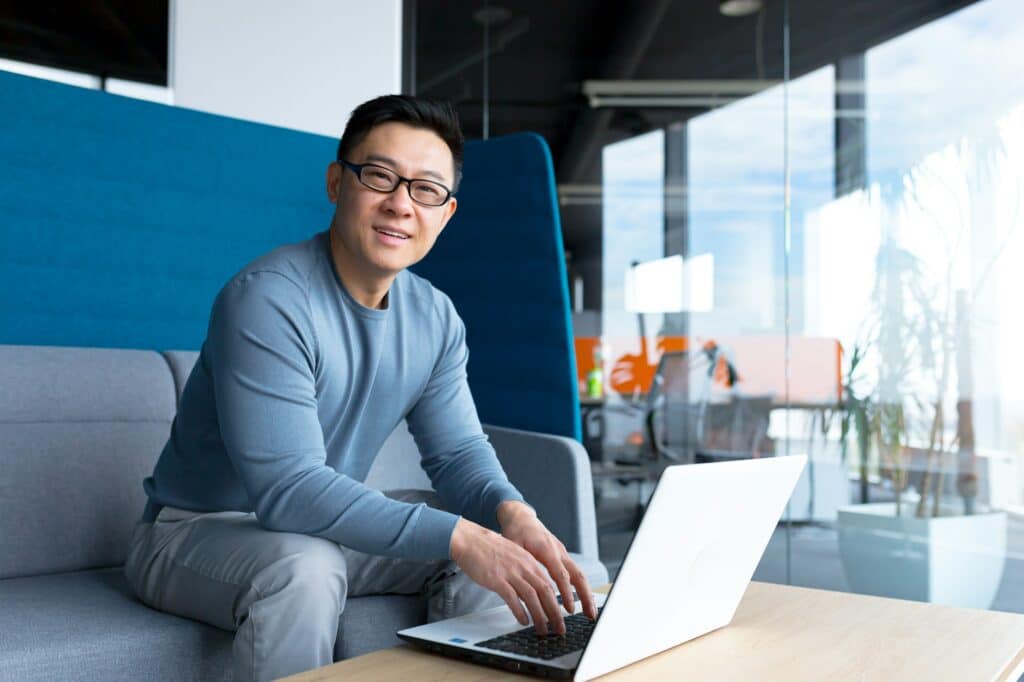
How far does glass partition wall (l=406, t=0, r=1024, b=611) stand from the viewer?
3432mm

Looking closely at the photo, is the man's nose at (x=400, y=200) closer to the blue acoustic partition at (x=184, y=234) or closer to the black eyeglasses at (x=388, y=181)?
the black eyeglasses at (x=388, y=181)

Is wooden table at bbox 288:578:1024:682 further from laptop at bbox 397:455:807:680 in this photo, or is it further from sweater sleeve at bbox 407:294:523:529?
sweater sleeve at bbox 407:294:523:529

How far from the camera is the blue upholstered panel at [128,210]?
2.43 m

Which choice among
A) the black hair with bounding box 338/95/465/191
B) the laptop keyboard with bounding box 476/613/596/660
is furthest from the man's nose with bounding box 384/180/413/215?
the laptop keyboard with bounding box 476/613/596/660

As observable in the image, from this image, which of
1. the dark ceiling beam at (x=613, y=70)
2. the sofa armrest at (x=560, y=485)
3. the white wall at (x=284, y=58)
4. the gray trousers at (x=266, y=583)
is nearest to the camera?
the gray trousers at (x=266, y=583)

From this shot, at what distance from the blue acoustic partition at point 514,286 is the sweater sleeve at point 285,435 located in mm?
981

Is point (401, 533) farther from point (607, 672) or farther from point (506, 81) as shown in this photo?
point (506, 81)

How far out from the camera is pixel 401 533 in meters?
1.41

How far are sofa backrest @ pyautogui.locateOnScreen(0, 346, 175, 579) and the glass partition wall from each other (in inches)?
90.0

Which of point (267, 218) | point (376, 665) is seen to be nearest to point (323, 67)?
point (267, 218)

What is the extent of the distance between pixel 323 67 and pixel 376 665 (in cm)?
260

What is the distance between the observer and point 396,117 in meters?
1.73

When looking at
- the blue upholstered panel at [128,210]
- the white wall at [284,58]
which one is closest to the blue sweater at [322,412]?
the blue upholstered panel at [128,210]

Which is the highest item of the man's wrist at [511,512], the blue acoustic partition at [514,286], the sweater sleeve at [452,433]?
the blue acoustic partition at [514,286]
